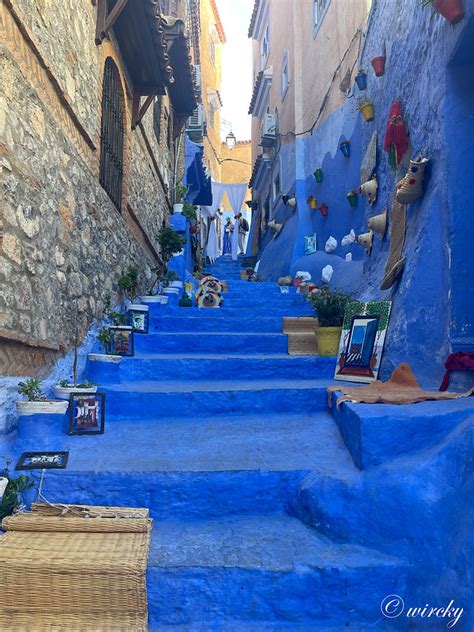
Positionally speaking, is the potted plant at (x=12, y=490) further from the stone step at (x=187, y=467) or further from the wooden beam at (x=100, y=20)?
the wooden beam at (x=100, y=20)

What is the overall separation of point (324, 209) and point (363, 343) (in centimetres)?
602

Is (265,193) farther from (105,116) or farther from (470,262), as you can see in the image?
(470,262)

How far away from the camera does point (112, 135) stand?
5.70 meters

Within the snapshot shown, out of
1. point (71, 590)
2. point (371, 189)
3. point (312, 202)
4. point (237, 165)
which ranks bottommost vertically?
point (71, 590)

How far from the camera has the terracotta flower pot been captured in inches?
142

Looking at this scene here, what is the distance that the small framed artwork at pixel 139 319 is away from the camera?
5328 mm

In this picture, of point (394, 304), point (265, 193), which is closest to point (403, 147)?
point (394, 304)

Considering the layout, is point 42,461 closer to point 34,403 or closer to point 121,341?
point 34,403

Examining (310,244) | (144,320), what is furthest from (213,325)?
(310,244)

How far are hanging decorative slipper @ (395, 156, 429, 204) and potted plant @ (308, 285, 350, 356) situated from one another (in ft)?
4.14

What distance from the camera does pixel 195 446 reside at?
308 centimetres

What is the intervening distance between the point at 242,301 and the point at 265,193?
10.6 m

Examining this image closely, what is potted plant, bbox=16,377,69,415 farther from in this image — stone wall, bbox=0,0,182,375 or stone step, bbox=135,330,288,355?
stone step, bbox=135,330,288,355

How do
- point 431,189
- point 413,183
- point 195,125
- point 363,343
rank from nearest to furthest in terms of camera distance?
point 431,189 < point 413,183 < point 363,343 < point 195,125
